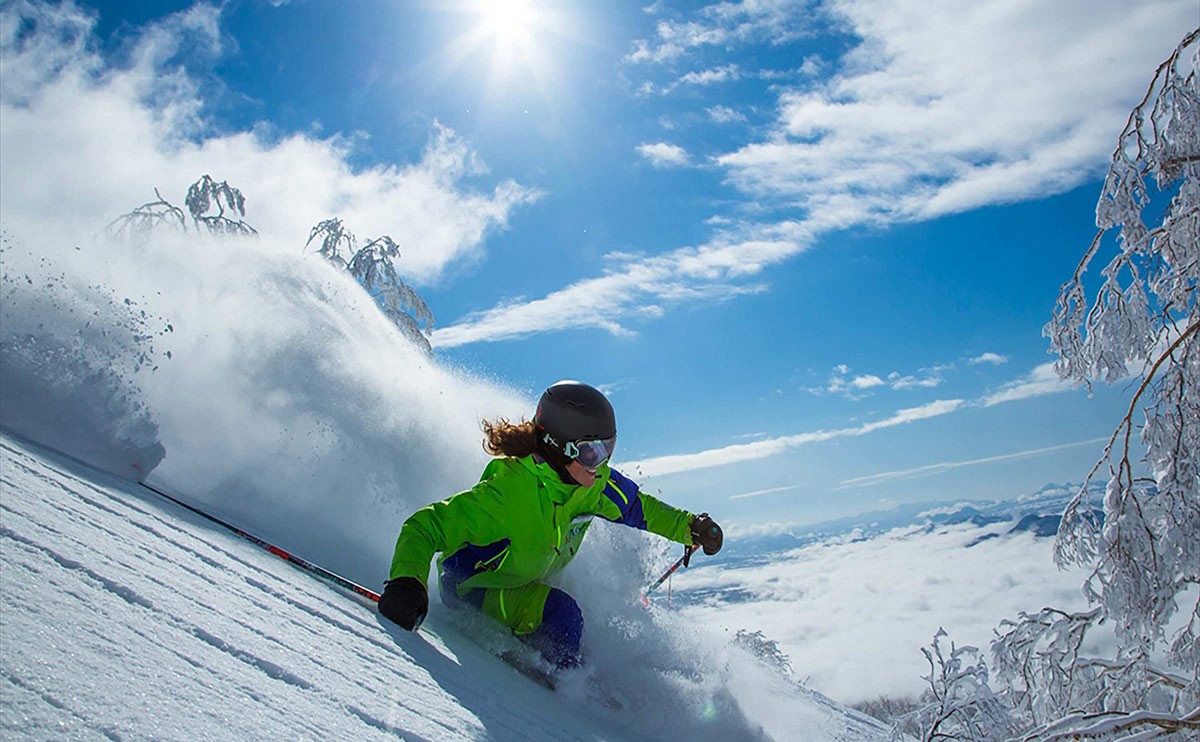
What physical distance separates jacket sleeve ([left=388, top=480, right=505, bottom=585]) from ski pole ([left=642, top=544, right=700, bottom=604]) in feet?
5.15

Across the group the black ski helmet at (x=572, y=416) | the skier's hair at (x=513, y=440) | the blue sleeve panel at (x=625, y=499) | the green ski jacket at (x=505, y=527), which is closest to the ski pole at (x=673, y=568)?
the blue sleeve panel at (x=625, y=499)

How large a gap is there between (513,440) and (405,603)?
1091 mm

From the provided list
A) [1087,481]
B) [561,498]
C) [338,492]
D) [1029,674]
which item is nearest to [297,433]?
[338,492]

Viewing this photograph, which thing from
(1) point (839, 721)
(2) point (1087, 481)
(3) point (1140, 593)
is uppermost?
(2) point (1087, 481)

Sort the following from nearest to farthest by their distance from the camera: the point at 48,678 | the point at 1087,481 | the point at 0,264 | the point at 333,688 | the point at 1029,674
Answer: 1. the point at 48,678
2. the point at 333,688
3. the point at 0,264
4. the point at 1087,481
5. the point at 1029,674

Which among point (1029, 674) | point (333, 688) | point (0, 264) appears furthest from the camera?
point (1029, 674)

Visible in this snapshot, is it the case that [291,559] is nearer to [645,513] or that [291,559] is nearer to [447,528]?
[447,528]

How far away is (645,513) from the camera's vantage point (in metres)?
4.61

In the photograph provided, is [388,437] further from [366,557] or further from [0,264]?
[0,264]

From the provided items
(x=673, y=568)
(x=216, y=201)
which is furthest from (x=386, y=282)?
(x=673, y=568)

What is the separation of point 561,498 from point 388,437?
2.20m

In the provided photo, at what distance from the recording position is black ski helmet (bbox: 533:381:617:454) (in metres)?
A: 3.77

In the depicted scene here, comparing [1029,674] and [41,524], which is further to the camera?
[1029,674]

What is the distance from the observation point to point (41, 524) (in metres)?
1.79
